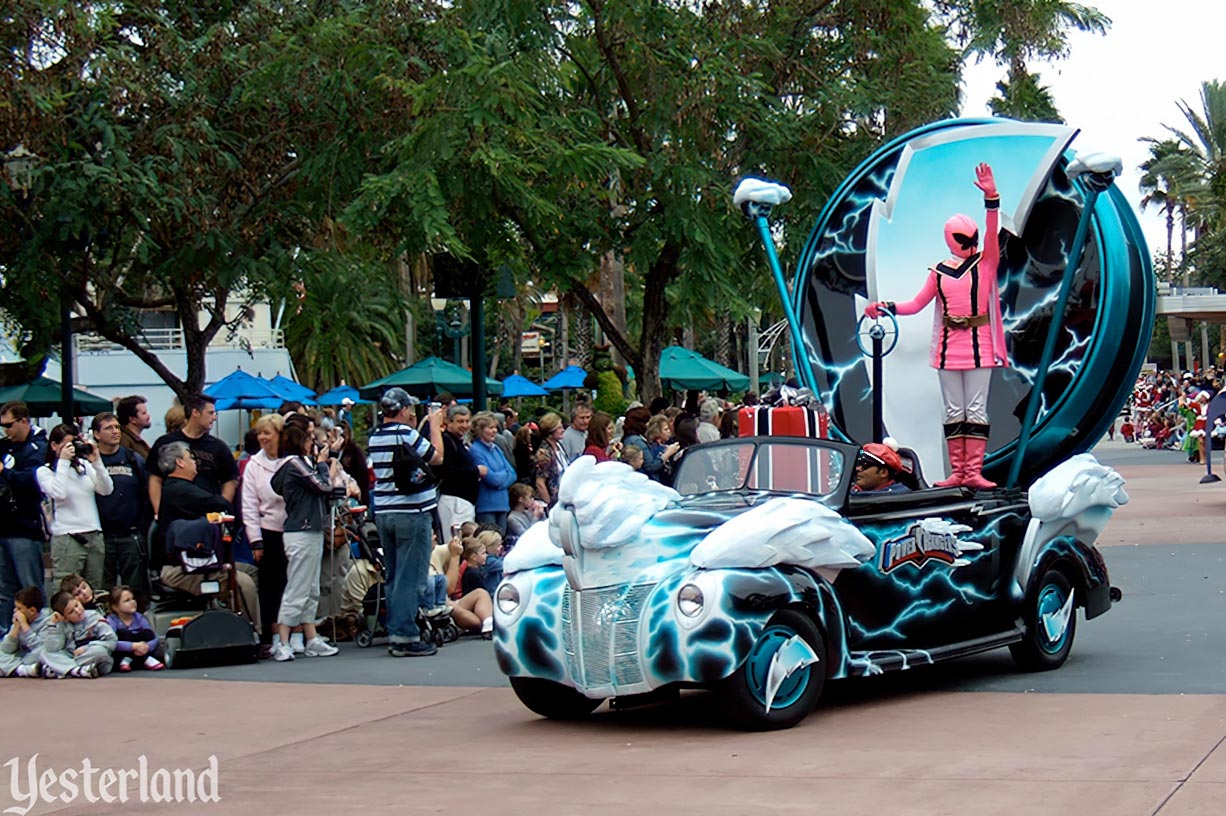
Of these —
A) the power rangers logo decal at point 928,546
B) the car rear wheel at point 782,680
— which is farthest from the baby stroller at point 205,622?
the power rangers logo decal at point 928,546

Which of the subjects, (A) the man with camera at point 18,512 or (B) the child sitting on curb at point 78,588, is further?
(A) the man with camera at point 18,512

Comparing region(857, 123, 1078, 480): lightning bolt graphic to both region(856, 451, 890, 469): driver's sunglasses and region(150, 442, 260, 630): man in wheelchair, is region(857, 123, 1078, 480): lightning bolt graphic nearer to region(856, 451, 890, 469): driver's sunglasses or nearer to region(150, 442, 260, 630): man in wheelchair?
region(856, 451, 890, 469): driver's sunglasses

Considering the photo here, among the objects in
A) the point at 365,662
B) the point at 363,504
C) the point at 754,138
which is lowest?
the point at 365,662

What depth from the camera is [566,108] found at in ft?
60.2

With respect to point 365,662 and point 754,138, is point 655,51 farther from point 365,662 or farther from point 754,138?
point 365,662

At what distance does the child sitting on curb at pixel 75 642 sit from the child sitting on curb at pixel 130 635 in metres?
0.09

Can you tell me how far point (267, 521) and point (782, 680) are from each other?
5.27 metres

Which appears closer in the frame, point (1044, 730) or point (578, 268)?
point (1044, 730)

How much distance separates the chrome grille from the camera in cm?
858

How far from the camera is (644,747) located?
328 inches

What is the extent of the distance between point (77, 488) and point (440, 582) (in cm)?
277

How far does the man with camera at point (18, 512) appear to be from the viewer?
12.4 m

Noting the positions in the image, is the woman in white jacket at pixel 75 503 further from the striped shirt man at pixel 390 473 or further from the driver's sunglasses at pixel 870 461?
the driver's sunglasses at pixel 870 461

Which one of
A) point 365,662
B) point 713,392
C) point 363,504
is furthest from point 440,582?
point 713,392
